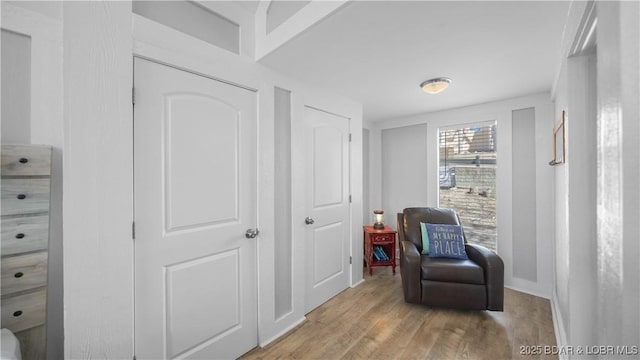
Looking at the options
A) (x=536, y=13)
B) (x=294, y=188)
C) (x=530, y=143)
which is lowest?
(x=294, y=188)

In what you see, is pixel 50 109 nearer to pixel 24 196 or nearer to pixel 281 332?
pixel 24 196

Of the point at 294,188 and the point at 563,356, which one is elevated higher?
the point at 294,188

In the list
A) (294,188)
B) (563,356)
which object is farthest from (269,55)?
(563,356)

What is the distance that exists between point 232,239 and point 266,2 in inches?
68.7

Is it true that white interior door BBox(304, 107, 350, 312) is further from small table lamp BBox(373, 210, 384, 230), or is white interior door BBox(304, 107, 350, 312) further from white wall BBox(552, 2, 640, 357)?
white wall BBox(552, 2, 640, 357)

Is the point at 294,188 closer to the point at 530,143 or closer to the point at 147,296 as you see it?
the point at 147,296

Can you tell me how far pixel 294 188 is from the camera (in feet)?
6.95

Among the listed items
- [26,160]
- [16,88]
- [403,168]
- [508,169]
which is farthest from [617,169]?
[403,168]

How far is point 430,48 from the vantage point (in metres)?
1.64

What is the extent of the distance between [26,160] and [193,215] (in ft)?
2.68

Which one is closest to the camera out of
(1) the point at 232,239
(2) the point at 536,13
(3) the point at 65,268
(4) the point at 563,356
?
(3) the point at 65,268

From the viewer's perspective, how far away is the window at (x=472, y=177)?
2.96 meters

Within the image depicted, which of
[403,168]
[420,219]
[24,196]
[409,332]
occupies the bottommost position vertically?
[409,332]

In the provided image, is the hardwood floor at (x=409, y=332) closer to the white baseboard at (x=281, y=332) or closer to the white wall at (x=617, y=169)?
the white baseboard at (x=281, y=332)
